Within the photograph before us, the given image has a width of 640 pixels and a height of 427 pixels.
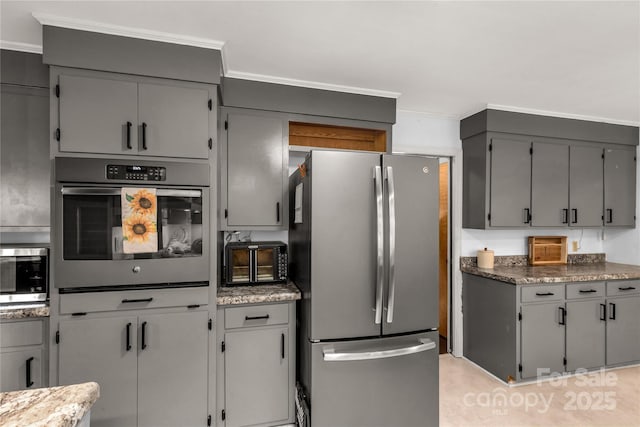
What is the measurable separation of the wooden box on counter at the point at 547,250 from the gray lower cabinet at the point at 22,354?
4235 mm

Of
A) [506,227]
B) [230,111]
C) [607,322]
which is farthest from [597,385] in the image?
[230,111]

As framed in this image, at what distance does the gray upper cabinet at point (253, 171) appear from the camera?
2457 mm


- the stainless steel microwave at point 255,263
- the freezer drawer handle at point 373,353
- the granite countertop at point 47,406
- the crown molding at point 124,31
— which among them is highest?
the crown molding at point 124,31

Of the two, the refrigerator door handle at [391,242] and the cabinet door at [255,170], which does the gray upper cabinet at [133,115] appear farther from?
the refrigerator door handle at [391,242]

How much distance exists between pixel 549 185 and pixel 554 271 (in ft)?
2.79

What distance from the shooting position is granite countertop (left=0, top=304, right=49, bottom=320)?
72.4 inches

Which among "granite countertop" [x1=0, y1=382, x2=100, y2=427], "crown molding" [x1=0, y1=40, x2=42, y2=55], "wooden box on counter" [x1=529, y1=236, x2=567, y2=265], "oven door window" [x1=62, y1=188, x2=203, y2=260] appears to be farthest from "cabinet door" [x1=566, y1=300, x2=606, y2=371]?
"crown molding" [x1=0, y1=40, x2=42, y2=55]

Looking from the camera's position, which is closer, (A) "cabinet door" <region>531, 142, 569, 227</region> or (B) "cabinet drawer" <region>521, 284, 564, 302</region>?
(B) "cabinet drawer" <region>521, 284, 564, 302</region>

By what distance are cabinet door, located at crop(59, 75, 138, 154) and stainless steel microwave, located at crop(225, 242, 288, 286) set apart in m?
0.96

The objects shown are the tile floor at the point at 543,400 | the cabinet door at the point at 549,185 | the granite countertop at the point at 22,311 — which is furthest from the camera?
the cabinet door at the point at 549,185

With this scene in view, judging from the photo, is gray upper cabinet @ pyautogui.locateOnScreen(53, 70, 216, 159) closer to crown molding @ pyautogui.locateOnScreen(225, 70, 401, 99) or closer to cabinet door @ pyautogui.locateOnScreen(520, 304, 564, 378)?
crown molding @ pyautogui.locateOnScreen(225, 70, 401, 99)

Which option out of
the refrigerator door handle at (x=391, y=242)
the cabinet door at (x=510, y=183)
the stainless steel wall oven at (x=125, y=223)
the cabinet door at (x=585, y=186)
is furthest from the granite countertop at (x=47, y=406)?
the cabinet door at (x=585, y=186)

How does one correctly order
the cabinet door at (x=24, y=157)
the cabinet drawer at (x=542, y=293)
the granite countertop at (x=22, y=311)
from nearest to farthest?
the granite countertop at (x=22, y=311), the cabinet door at (x=24, y=157), the cabinet drawer at (x=542, y=293)

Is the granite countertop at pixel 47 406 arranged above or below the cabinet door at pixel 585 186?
below
